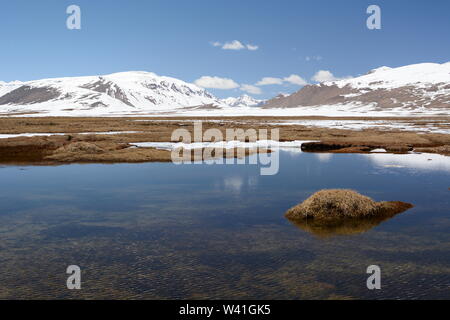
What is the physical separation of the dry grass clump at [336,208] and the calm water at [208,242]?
0.91 metres

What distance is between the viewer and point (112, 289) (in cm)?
1216

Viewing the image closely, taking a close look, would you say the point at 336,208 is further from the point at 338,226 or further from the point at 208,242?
the point at 208,242

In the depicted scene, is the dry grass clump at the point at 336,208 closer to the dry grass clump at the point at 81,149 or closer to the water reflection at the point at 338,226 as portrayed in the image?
the water reflection at the point at 338,226

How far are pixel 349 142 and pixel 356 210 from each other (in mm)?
35986

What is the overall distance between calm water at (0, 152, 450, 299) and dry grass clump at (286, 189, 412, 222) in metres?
0.91

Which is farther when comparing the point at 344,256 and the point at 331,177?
the point at 331,177

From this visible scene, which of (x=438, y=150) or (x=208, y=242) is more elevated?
(x=438, y=150)

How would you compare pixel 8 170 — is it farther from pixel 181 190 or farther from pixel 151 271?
pixel 151 271

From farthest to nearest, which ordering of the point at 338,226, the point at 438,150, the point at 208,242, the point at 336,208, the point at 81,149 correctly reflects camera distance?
1. the point at 438,150
2. the point at 81,149
3. the point at 336,208
4. the point at 338,226
5. the point at 208,242

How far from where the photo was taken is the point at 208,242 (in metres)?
16.3

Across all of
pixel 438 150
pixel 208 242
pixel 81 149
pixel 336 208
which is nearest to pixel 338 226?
pixel 336 208

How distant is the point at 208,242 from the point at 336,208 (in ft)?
22.2
